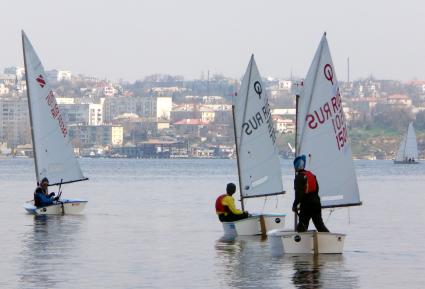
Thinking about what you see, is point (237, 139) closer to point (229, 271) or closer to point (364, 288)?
point (229, 271)

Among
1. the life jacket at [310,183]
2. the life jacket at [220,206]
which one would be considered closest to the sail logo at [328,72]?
the life jacket at [310,183]

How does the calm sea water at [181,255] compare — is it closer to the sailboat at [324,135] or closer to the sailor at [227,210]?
the sailor at [227,210]

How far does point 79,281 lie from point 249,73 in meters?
15.3

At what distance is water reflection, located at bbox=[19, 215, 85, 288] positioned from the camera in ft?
87.4

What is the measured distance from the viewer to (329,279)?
2670 centimetres

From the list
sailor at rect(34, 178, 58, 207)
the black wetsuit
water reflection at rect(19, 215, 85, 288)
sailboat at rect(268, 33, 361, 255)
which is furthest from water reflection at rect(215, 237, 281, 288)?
sailor at rect(34, 178, 58, 207)

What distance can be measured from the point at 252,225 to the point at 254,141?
3859mm

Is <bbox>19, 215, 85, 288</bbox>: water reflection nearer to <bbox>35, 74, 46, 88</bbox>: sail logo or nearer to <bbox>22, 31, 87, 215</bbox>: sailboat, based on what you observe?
<bbox>22, 31, 87, 215</bbox>: sailboat

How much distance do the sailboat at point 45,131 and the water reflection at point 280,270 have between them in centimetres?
1808

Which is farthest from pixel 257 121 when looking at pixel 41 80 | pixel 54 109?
pixel 54 109

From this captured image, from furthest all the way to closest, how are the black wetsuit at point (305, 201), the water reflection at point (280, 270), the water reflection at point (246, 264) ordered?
the black wetsuit at point (305, 201) < the water reflection at point (246, 264) < the water reflection at point (280, 270)

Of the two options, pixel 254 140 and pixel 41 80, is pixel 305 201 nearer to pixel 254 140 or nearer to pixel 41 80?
pixel 254 140

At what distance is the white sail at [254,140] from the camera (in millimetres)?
40250

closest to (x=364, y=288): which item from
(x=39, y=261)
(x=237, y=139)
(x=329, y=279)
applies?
(x=329, y=279)
